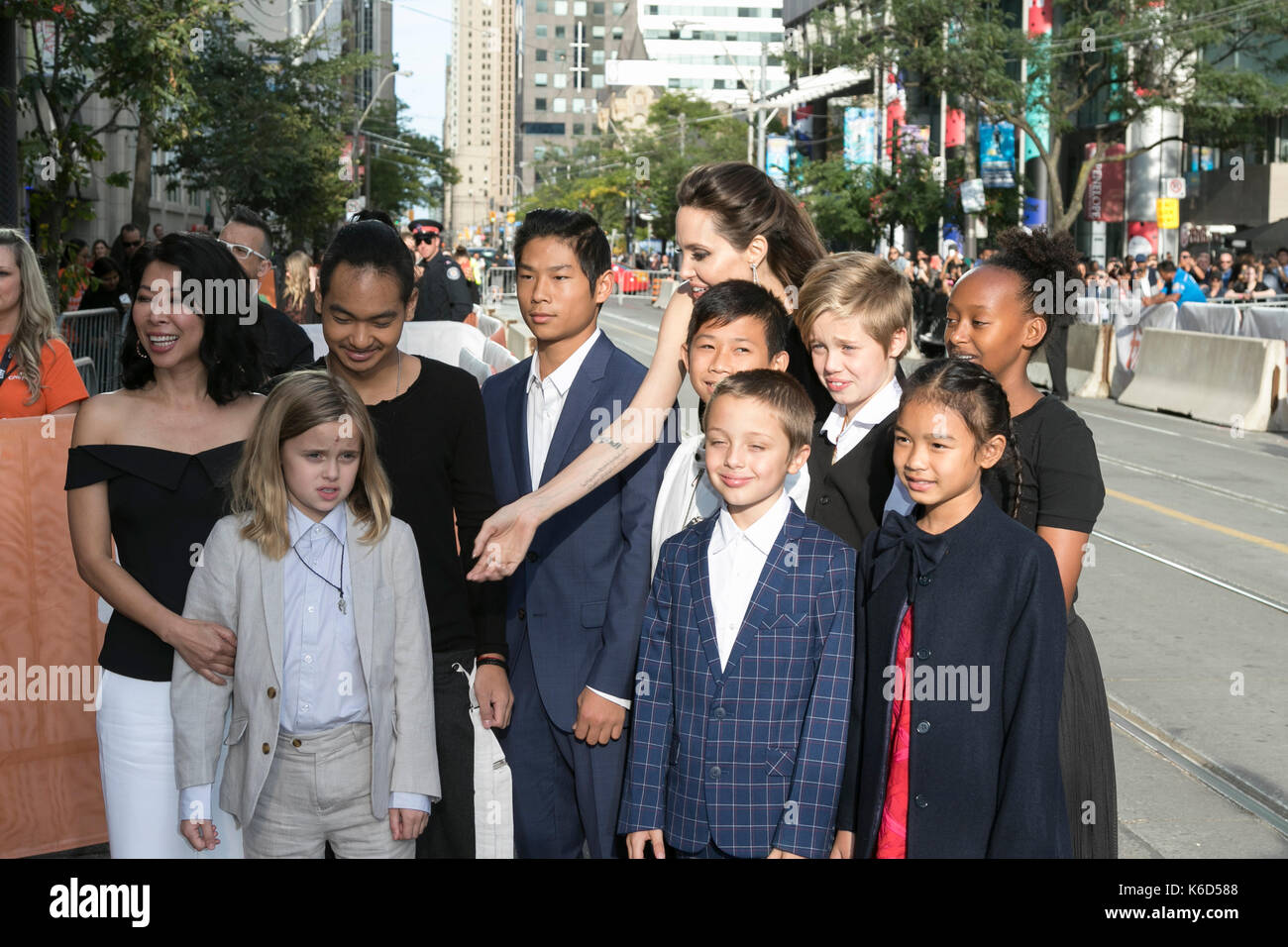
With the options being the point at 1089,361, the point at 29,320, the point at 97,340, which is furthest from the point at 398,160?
the point at 29,320

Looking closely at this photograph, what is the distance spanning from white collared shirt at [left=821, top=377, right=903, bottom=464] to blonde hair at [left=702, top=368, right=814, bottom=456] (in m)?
0.27

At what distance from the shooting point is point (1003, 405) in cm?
334

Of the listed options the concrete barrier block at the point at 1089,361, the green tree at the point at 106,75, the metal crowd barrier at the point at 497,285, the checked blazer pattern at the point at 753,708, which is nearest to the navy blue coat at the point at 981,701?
the checked blazer pattern at the point at 753,708

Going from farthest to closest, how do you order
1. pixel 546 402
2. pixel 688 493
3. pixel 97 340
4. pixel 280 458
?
1. pixel 97 340
2. pixel 546 402
3. pixel 688 493
4. pixel 280 458

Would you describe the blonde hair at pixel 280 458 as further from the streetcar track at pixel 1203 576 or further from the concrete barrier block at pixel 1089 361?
the concrete barrier block at pixel 1089 361

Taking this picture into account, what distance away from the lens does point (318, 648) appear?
11.8 feet

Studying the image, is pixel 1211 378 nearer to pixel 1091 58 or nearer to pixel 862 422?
pixel 862 422

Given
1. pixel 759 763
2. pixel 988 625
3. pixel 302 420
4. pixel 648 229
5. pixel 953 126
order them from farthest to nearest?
pixel 648 229 < pixel 953 126 < pixel 302 420 < pixel 759 763 < pixel 988 625

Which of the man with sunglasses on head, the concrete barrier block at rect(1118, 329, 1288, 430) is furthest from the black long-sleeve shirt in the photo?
the concrete barrier block at rect(1118, 329, 1288, 430)

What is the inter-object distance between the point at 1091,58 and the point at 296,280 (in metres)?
30.5
